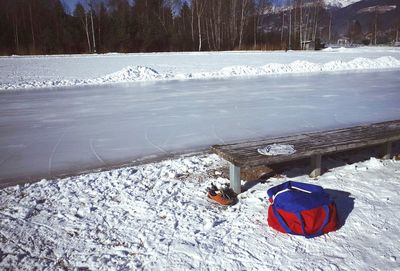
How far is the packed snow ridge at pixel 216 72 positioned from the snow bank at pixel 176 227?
484 inches

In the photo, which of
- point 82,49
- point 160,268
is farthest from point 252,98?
point 82,49

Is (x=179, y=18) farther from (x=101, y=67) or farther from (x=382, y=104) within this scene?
(x=382, y=104)

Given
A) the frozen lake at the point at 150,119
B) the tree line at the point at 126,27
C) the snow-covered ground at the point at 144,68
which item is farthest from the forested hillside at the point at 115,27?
the frozen lake at the point at 150,119

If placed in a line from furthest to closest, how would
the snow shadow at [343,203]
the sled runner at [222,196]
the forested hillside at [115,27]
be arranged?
the forested hillside at [115,27]
the sled runner at [222,196]
the snow shadow at [343,203]

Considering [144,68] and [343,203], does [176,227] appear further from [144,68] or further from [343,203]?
[144,68]

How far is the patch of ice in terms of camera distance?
3846mm

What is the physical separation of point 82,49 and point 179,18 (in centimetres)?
1575

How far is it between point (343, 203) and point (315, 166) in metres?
0.77

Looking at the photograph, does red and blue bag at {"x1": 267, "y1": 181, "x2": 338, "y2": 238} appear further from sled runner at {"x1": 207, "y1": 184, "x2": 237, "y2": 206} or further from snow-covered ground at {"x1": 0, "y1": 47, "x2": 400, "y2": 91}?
snow-covered ground at {"x1": 0, "y1": 47, "x2": 400, "y2": 91}

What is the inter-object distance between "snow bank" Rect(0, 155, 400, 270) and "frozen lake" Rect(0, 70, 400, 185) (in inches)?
40.0

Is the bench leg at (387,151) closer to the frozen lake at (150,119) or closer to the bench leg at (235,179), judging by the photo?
the frozen lake at (150,119)

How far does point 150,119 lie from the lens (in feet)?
25.3

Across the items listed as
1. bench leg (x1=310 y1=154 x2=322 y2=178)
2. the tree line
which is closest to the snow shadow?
bench leg (x1=310 y1=154 x2=322 y2=178)

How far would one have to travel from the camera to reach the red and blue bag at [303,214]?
3002mm
